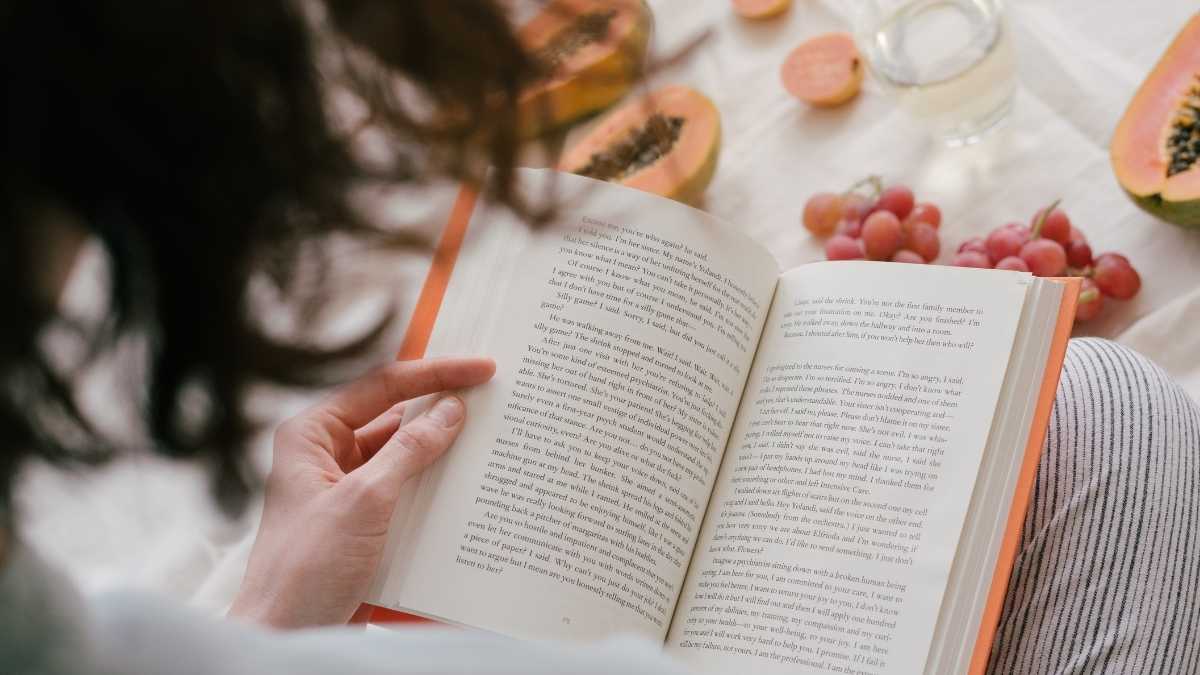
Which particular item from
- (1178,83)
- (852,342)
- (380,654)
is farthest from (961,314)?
(380,654)

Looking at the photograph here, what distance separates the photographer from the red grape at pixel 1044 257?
874 millimetres

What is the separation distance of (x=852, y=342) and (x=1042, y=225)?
10.6 inches

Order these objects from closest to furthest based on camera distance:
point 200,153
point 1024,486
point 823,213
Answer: point 200,153 < point 1024,486 < point 823,213

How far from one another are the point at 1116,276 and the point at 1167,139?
4.3 inches

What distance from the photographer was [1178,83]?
2.95 ft

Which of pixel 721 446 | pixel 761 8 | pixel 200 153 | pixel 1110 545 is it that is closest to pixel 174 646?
pixel 200 153

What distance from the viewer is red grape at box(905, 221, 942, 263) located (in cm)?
94

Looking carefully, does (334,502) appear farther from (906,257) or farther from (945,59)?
(945,59)

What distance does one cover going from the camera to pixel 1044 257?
874 millimetres

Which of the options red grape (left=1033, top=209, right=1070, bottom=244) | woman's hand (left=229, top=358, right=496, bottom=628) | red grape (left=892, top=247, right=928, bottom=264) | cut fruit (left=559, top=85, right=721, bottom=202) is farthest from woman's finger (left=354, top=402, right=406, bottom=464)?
red grape (left=1033, top=209, right=1070, bottom=244)

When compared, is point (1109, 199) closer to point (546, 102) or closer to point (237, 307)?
point (546, 102)

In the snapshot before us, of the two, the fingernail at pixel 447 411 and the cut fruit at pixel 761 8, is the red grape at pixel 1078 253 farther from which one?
the fingernail at pixel 447 411

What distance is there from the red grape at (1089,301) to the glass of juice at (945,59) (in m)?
0.18

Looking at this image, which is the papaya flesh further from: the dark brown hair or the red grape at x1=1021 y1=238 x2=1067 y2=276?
the dark brown hair
